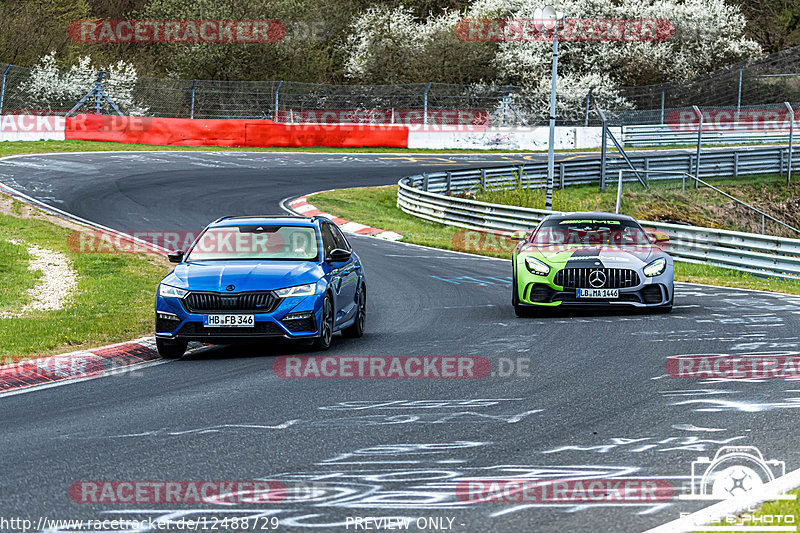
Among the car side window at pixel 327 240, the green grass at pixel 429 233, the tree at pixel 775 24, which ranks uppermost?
the tree at pixel 775 24

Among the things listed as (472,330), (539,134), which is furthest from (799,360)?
(539,134)

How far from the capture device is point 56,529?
5266 millimetres

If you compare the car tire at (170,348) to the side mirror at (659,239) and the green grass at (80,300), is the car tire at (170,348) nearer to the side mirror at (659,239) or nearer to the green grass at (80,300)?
the green grass at (80,300)

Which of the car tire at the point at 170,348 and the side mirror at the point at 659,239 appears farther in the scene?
the side mirror at the point at 659,239

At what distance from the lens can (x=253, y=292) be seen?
10805 millimetres

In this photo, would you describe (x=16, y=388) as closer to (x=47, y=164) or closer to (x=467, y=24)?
(x=47, y=164)

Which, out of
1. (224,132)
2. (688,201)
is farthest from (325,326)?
(224,132)

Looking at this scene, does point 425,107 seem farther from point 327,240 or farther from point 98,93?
point 327,240

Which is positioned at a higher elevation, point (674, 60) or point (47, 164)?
point (674, 60)

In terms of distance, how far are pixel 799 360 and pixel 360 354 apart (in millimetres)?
4383

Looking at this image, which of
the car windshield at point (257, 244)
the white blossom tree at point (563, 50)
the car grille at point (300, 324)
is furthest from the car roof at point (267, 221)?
the white blossom tree at point (563, 50)

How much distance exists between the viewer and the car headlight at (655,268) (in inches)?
548

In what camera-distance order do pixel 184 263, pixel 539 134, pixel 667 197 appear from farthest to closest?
pixel 539 134
pixel 667 197
pixel 184 263

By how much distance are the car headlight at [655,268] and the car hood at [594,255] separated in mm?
75
